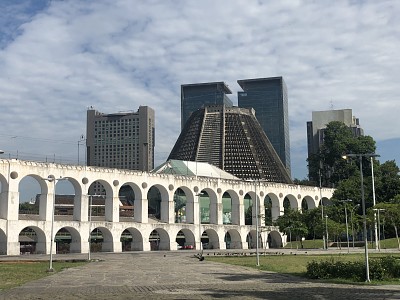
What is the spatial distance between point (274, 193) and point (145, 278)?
72.0 meters

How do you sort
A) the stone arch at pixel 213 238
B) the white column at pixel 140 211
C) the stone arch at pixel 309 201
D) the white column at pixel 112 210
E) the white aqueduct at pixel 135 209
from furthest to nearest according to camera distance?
1. the stone arch at pixel 309 201
2. the stone arch at pixel 213 238
3. the white column at pixel 140 211
4. the white column at pixel 112 210
5. the white aqueduct at pixel 135 209

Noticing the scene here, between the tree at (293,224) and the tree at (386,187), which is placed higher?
the tree at (386,187)

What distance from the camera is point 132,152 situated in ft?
573

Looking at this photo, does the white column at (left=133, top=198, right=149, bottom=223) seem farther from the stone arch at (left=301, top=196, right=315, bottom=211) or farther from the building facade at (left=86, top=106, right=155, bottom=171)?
the building facade at (left=86, top=106, right=155, bottom=171)

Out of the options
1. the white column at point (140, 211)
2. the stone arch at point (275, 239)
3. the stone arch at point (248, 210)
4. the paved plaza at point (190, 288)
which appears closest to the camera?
the paved plaza at point (190, 288)

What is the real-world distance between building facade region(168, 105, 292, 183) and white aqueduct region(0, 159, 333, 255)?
2640cm

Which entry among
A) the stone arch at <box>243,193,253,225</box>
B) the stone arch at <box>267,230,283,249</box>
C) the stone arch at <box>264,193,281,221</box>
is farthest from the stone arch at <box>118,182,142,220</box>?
the stone arch at <box>264,193,281,221</box>

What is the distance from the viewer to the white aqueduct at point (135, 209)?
63.9 m

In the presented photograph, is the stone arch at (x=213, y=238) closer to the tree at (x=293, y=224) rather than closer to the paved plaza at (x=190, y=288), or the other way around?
the tree at (x=293, y=224)

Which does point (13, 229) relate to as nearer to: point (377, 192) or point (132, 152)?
point (377, 192)

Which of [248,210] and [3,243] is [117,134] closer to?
[248,210]

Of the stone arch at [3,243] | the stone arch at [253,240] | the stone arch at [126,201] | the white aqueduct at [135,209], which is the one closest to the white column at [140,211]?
the white aqueduct at [135,209]

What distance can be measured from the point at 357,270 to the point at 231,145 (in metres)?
114

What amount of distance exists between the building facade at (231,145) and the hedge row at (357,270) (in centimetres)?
9787
